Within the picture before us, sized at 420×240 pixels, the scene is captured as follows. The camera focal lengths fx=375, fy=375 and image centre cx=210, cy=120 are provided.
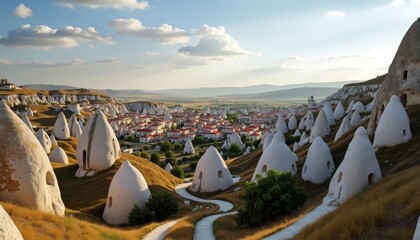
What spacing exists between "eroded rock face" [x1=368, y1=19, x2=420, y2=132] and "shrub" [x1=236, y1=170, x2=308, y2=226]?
1772 cm

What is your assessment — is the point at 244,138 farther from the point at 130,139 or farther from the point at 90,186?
the point at 90,186

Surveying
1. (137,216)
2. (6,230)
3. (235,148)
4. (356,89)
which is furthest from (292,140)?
(356,89)

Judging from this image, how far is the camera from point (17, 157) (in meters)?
17.3

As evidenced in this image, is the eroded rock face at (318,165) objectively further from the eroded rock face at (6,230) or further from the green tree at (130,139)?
Result: the green tree at (130,139)

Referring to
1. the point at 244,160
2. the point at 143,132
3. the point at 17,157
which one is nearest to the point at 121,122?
the point at 143,132

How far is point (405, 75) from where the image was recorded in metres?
34.9

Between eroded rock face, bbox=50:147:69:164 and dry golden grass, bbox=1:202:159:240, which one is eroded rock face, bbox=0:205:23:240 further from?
eroded rock face, bbox=50:147:69:164

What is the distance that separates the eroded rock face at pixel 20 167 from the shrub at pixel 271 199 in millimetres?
10838

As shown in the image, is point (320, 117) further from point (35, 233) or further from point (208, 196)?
point (35, 233)

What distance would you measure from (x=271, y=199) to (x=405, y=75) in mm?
21580

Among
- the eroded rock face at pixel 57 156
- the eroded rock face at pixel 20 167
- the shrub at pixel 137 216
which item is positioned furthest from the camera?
the eroded rock face at pixel 57 156

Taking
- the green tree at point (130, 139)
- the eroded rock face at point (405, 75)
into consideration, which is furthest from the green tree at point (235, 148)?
the eroded rock face at point (405, 75)

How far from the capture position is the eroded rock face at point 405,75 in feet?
111

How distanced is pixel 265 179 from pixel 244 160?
38908 mm
